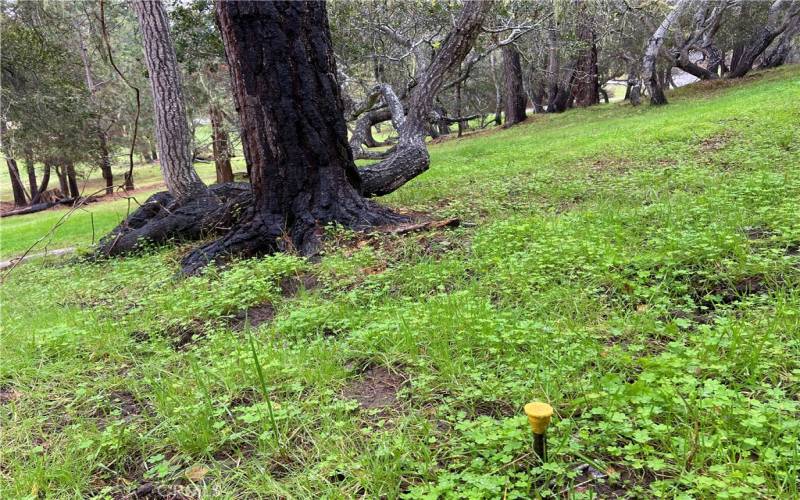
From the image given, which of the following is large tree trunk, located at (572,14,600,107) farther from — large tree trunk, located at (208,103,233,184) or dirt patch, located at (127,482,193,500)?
dirt patch, located at (127,482,193,500)

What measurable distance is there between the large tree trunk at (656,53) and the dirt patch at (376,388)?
14.8 m

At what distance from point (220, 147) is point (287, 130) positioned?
1089cm

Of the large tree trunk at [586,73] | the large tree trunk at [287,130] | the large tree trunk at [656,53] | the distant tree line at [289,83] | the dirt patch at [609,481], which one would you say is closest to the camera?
the dirt patch at [609,481]

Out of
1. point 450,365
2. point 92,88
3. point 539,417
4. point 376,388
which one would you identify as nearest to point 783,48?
point 450,365

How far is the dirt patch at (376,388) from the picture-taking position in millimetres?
2057

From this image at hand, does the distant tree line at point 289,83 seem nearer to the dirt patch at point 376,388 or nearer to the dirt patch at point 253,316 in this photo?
the dirt patch at point 253,316

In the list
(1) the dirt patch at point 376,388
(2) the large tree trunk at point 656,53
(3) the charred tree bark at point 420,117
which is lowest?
(1) the dirt patch at point 376,388

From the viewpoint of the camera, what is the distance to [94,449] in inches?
77.3

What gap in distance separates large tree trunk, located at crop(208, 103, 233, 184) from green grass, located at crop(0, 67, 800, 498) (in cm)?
947

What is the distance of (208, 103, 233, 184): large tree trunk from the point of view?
13129mm

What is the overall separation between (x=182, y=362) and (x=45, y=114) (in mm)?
20253

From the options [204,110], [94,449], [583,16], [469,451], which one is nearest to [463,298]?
[469,451]

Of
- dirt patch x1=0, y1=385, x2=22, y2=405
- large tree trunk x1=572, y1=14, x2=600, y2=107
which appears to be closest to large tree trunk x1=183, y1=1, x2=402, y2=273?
dirt patch x1=0, y1=385, x2=22, y2=405

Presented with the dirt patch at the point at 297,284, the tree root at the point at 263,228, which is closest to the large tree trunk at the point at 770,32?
the tree root at the point at 263,228
